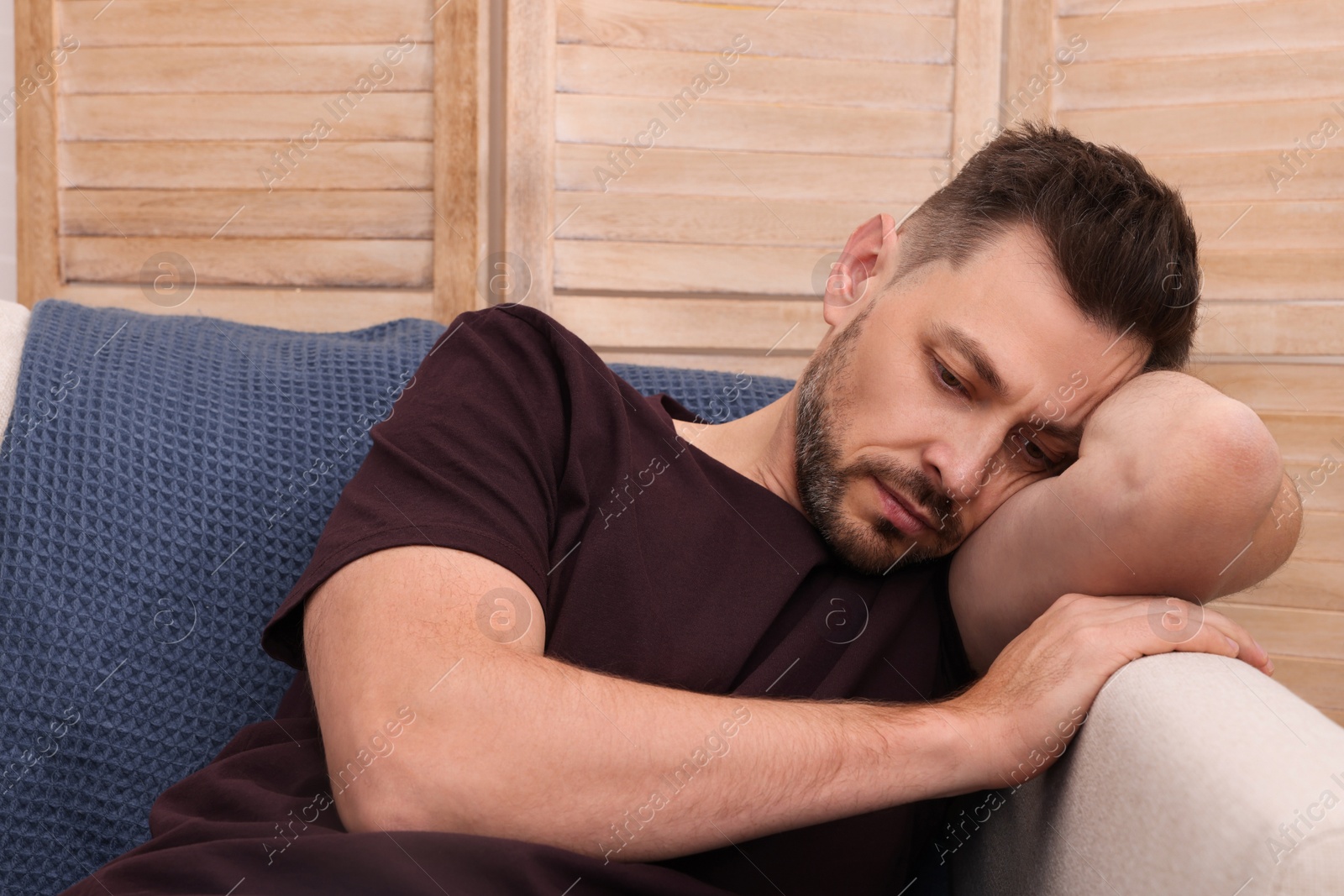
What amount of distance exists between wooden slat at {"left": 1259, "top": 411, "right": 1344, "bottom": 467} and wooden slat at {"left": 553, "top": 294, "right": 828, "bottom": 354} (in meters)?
0.76

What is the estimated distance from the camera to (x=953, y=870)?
104 centimetres

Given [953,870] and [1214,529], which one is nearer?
[1214,529]

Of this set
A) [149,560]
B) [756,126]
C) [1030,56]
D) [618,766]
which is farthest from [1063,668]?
[1030,56]

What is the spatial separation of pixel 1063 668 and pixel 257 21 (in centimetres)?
167

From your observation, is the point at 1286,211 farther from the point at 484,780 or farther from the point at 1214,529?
the point at 484,780

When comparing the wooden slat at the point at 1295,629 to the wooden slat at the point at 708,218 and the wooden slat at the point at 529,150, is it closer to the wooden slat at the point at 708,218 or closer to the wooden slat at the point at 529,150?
the wooden slat at the point at 708,218

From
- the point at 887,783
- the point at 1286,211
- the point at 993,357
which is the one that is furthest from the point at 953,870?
the point at 1286,211

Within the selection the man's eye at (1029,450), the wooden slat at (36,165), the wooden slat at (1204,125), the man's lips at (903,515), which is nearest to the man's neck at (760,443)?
the man's lips at (903,515)

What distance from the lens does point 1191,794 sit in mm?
580

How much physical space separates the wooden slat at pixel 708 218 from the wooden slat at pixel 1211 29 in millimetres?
425

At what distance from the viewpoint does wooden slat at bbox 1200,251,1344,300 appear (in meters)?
1.61

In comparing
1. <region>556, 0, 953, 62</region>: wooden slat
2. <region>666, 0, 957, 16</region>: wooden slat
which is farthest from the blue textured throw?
<region>666, 0, 957, 16</region>: wooden slat

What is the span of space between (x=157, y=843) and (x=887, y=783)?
1.73ft

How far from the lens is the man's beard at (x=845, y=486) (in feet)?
3.12
